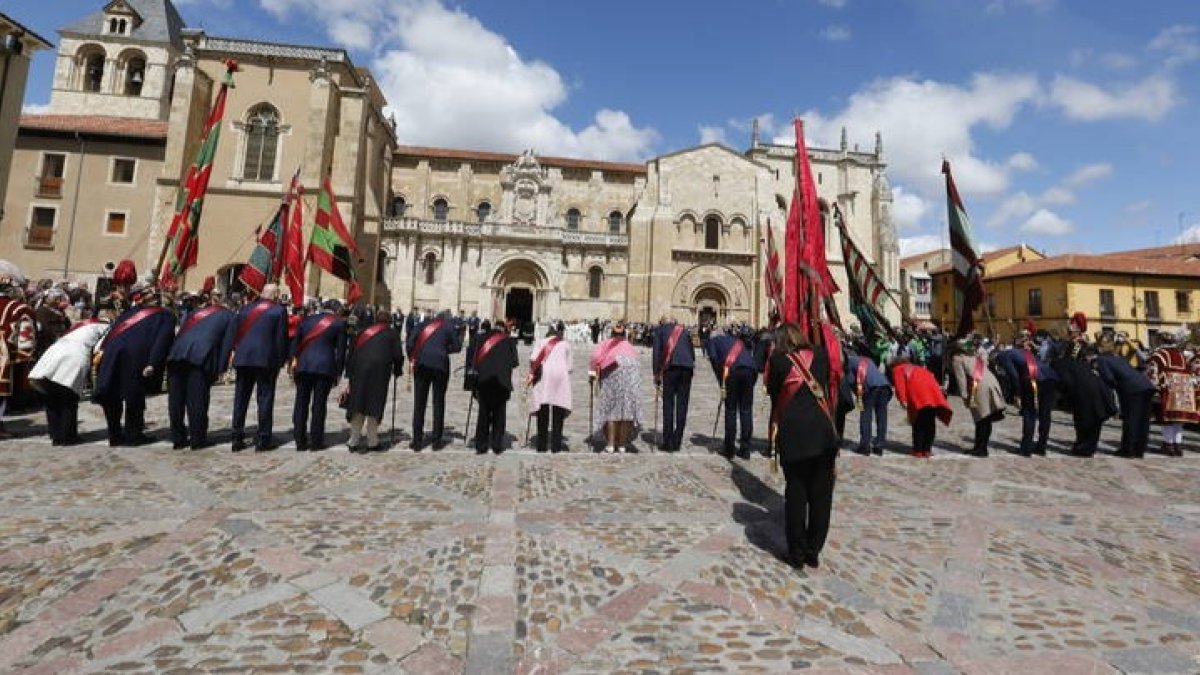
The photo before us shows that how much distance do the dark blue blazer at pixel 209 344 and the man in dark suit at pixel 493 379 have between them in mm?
2866

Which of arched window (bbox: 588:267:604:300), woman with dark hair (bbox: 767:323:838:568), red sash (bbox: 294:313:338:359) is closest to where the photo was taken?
woman with dark hair (bbox: 767:323:838:568)

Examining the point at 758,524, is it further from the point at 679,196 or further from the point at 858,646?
the point at 679,196

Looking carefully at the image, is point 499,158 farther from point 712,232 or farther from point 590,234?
point 712,232

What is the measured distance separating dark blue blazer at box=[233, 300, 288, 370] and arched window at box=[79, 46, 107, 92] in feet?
138

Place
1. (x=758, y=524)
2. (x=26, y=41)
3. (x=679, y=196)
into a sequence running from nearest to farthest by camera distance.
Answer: (x=758, y=524), (x=26, y=41), (x=679, y=196)

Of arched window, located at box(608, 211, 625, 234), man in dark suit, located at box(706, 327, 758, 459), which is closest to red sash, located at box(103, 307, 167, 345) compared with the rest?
man in dark suit, located at box(706, 327, 758, 459)

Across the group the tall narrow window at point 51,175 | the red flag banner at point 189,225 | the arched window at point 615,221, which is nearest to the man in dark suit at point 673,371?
the red flag banner at point 189,225

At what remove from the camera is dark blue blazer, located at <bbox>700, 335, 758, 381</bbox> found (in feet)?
22.5

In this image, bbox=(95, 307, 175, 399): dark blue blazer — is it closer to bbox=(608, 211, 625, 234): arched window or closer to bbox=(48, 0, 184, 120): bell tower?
bbox=(608, 211, 625, 234): arched window

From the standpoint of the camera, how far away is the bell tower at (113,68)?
110 feet

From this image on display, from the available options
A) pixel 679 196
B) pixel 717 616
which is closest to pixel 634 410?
pixel 717 616

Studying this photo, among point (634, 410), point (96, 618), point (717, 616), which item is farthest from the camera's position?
point (634, 410)

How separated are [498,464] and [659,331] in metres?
2.74

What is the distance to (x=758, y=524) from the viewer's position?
4.38 meters
